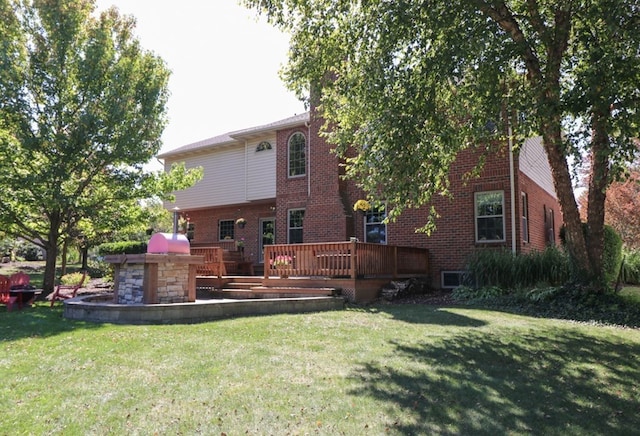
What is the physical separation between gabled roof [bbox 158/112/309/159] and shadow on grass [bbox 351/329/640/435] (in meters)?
11.6

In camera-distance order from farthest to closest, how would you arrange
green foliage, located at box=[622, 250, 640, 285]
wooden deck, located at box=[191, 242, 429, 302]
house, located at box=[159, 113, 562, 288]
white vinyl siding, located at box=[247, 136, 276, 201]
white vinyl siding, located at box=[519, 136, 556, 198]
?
white vinyl siding, located at box=[247, 136, 276, 201] < green foliage, located at box=[622, 250, 640, 285] < white vinyl siding, located at box=[519, 136, 556, 198] < house, located at box=[159, 113, 562, 288] < wooden deck, located at box=[191, 242, 429, 302]

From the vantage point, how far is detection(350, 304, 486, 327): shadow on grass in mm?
7977

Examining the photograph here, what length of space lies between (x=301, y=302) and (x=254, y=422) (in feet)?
19.7

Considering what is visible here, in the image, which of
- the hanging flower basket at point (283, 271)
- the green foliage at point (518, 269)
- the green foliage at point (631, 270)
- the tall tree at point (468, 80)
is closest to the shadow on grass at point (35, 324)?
the hanging flower basket at point (283, 271)

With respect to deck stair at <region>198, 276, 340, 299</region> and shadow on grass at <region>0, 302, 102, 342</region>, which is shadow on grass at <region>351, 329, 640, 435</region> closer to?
deck stair at <region>198, 276, 340, 299</region>

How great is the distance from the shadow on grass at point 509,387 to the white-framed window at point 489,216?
22.1 ft

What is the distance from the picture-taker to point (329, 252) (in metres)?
11.3

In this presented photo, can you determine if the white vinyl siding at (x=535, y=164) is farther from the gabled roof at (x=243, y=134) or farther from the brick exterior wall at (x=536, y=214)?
the gabled roof at (x=243, y=134)

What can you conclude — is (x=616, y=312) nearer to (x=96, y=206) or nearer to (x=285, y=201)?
(x=285, y=201)

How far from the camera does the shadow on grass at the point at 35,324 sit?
22.8 ft

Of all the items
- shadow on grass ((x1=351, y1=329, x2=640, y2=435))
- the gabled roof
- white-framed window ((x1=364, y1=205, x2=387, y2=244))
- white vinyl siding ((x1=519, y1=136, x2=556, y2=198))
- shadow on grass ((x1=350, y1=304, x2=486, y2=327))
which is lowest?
shadow on grass ((x1=351, y1=329, x2=640, y2=435))

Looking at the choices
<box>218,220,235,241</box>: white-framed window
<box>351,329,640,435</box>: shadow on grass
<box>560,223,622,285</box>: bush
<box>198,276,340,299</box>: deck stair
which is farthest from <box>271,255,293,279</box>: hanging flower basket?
<box>218,220,235,241</box>: white-framed window

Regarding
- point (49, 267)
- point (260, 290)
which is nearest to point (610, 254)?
point (260, 290)

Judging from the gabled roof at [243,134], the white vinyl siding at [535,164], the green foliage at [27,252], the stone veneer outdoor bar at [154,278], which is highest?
the gabled roof at [243,134]
